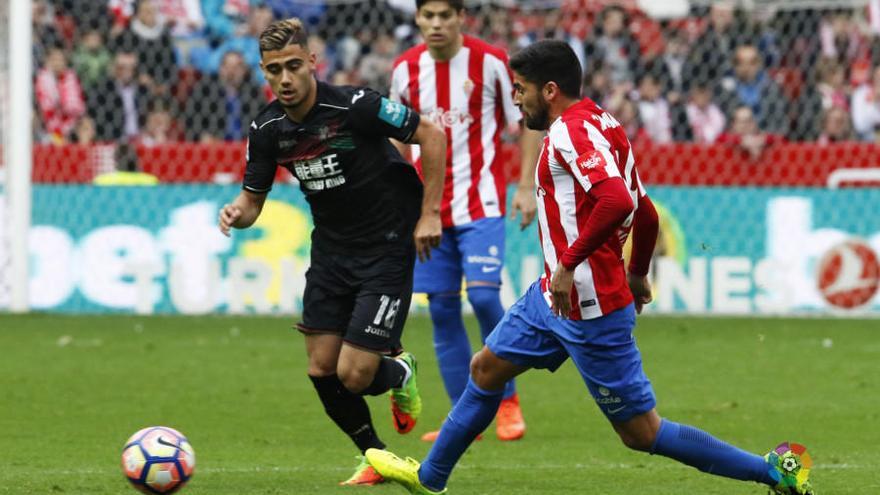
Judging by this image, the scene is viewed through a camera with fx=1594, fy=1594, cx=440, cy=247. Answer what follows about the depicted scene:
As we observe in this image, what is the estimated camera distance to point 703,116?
1524 cm

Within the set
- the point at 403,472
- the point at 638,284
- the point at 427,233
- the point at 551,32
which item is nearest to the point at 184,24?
the point at 551,32

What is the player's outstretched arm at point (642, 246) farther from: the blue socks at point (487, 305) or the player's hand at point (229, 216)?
the blue socks at point (487, 305)

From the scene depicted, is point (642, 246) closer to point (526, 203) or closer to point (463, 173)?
point (526, 203)

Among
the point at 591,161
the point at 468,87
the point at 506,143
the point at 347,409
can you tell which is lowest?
the point at 506,143

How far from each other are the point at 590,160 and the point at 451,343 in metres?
2.72

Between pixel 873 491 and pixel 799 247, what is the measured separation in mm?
7108

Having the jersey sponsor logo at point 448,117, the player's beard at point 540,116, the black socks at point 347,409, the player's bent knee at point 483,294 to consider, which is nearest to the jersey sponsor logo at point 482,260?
the player's bent knee at point 483,294

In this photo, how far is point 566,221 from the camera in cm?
538

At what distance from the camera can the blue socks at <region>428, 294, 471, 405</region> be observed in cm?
771

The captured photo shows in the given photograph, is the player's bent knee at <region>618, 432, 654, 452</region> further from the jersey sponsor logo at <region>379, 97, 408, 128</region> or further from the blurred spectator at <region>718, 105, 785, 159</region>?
the blurred spectator at <region>718, 105, 785, 159</region>

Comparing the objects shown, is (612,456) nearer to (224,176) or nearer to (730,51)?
(224,176)

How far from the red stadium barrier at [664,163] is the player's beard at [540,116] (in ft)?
26.5

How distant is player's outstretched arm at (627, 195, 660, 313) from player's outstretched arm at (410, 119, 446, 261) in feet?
3.56

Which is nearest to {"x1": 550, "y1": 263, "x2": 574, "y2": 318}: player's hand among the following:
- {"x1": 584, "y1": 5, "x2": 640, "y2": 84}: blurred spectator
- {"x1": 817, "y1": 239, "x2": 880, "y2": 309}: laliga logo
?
{"x1": 817, "y1": 239, "x2": 880, "y2": 309}: laliga logo
